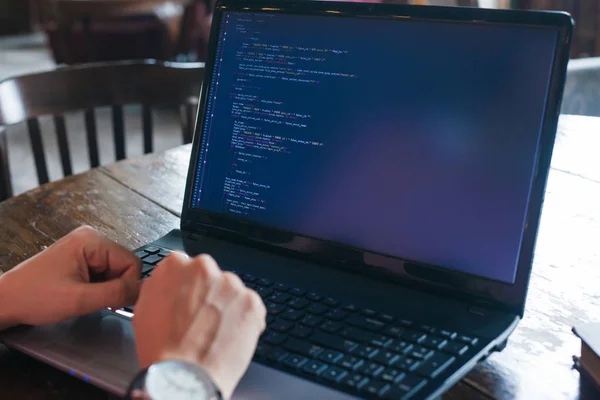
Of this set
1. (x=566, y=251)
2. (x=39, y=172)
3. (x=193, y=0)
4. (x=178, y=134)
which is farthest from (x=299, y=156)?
(x=193, y=0)

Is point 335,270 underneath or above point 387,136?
underneath

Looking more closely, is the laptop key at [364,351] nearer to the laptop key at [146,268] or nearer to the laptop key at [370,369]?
the laptop key at [370,369]

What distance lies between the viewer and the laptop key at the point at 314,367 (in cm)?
48

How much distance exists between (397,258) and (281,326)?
141 millimetres

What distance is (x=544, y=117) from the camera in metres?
0.54

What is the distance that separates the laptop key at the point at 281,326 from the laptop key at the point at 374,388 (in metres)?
0.10

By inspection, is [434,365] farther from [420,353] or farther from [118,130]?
[118,130]

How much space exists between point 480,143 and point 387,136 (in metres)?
0.09

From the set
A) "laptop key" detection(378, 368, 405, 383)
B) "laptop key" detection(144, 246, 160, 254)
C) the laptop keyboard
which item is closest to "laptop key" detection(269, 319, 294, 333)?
the laptop keyboard

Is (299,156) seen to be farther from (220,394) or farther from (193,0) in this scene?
(193,0)

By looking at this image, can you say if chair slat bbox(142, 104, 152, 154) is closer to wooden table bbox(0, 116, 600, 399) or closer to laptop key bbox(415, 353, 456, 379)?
wooden table bbox(0, 116, 600, 399)

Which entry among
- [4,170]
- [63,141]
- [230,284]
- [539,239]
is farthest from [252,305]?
[63,141]

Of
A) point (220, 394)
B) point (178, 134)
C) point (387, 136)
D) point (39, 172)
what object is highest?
point (387, 136)

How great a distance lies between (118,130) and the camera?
137cm
